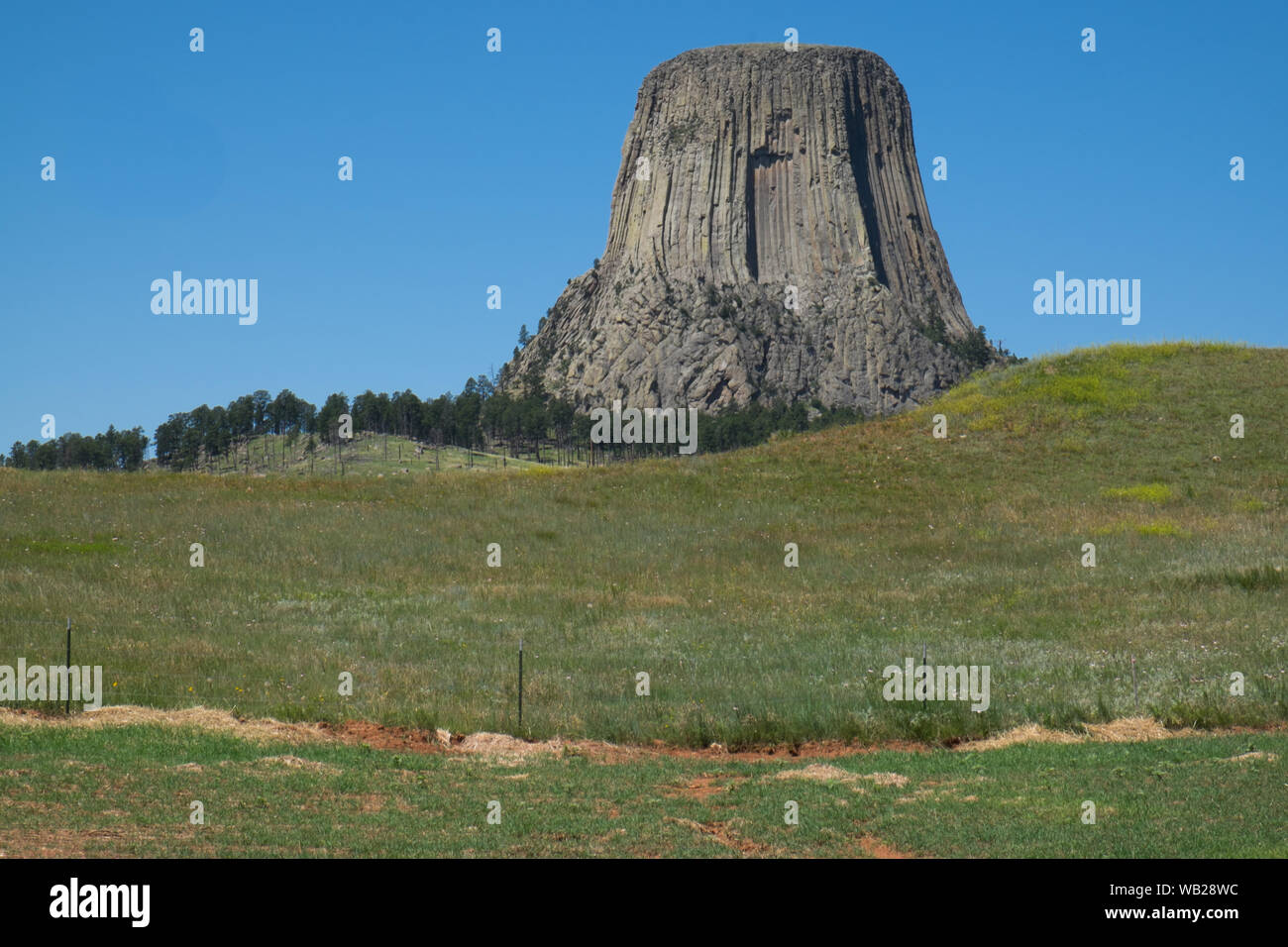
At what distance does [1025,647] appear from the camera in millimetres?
25172

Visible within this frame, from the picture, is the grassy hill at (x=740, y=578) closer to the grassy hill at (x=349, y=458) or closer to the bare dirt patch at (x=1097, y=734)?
the bare dirt patch at (x=1097, y=734)

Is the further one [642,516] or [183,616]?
[642,516]

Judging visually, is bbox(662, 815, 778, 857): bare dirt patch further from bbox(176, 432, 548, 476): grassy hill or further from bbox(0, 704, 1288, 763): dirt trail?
bbox(176, 432, 548, 476): grassy hill

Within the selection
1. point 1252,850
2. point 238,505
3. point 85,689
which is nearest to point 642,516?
point 238,505

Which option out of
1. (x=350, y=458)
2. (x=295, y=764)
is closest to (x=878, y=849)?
(x=295, y=764)

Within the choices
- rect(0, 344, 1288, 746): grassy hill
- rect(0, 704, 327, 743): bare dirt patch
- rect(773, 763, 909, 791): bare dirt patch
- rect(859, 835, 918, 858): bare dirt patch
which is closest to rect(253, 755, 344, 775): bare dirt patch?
rect(0, 704, 327, 743): bare dirt patch

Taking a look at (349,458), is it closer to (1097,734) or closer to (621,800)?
(1097,734)

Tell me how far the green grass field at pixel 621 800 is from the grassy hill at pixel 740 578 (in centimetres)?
271

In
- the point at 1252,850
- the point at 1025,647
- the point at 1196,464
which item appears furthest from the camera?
the point at 1196,464

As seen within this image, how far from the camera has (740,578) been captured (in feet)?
112

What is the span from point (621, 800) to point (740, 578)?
19.2 m

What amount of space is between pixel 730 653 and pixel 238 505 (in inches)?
1004

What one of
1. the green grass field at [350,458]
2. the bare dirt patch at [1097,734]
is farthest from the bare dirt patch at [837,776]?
the green grass field at [350,458]
